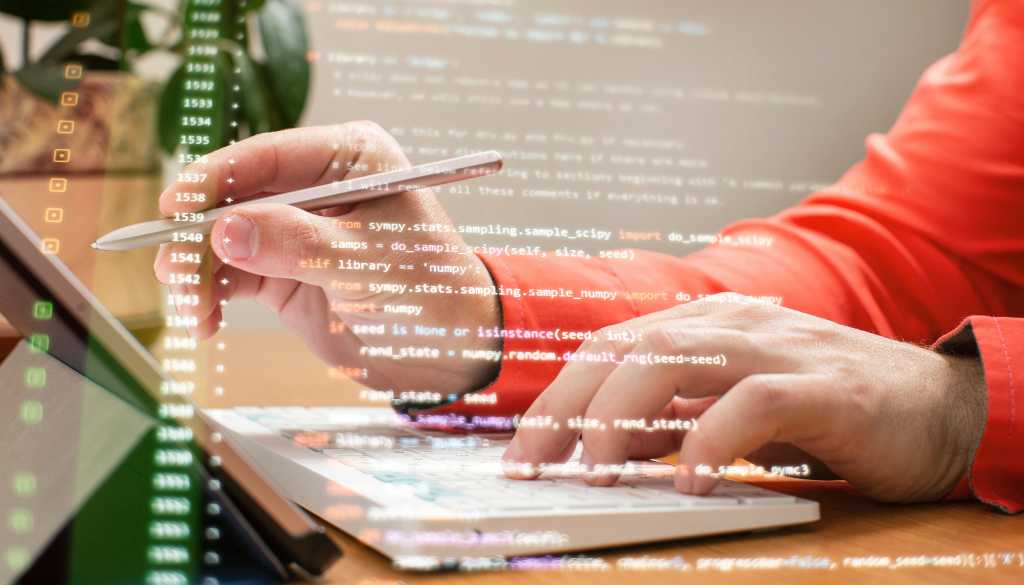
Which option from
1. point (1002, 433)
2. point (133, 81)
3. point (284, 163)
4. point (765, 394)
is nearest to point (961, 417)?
point (1002, 433)

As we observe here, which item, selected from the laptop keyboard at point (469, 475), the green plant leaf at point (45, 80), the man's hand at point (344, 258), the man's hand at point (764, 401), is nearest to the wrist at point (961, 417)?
the man's hand at point (764, 401)

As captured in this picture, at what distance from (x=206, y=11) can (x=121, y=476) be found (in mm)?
241

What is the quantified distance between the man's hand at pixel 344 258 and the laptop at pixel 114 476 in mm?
70

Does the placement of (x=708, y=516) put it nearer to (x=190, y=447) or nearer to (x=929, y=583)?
(x=929, y=583)

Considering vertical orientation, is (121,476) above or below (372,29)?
below

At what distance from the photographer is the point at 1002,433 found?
379 millimetres

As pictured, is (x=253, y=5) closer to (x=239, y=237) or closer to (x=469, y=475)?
(x=239, y=237)

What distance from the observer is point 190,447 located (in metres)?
0.29

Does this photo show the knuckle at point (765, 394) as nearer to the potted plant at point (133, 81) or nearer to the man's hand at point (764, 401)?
the man's hand at point (764, 401)

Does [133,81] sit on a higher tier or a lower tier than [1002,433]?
higher

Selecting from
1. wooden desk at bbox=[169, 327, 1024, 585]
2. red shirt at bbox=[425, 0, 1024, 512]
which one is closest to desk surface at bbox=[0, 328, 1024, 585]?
wooden desk at bbox=[169, 327, 1024, 585]

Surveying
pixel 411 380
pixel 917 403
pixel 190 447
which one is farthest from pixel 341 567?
pixel 917 403

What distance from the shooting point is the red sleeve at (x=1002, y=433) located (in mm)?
377

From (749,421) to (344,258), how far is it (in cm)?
19
